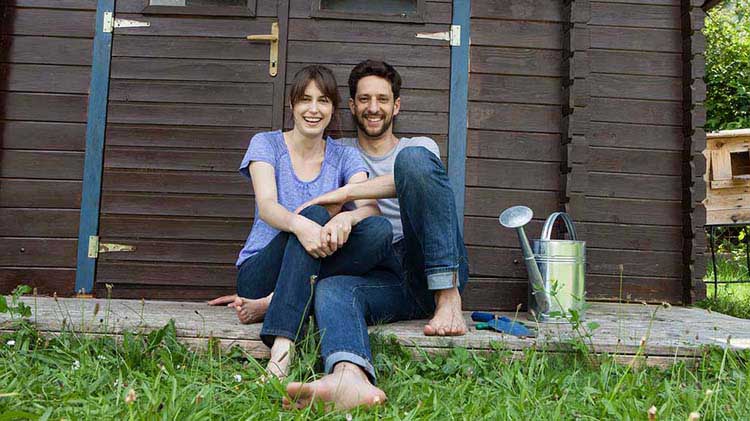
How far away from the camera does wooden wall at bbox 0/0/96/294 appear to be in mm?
3053

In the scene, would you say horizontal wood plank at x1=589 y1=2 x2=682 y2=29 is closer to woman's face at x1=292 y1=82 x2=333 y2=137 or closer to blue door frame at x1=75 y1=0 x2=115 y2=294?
woman's face at x1=292 y1=82 x2=333 y2=137

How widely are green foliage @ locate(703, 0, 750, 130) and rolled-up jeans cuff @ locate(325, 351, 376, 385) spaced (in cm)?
689

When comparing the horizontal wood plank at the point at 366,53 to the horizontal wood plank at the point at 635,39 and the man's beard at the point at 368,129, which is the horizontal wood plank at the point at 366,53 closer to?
the man's beard at the point at 368,129

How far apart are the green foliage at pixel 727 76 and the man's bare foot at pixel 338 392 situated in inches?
274

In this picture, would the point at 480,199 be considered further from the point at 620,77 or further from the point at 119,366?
the point at 119,366

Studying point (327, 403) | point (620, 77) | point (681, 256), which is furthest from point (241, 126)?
point (681, 256)

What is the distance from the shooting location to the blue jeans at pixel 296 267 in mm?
1843

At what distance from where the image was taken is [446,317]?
2092 millimetres

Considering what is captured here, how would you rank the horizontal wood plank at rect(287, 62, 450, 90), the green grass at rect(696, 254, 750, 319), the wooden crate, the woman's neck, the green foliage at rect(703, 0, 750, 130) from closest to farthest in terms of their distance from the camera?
1. the woman's neck
2. the horizontal wood plank at rect(287, 62, 450, 90)
3. the green grass at rect(696, 254, 750, 319)
4. the wooden crate
5. the green foliage at rect(703, 0, 750, 130)

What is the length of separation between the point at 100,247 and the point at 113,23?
1206 mm

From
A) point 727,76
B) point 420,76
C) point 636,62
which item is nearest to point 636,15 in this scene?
point 636,62

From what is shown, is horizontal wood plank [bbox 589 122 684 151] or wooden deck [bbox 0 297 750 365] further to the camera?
horizontal wood plank [bbox 589 122 684 151]

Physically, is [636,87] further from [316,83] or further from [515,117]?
[316,83]

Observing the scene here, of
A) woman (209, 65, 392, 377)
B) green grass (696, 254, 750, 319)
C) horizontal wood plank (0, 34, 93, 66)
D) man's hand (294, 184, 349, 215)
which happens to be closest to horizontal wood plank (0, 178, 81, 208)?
horizontal wood plank (0, 34, 93, 66)
